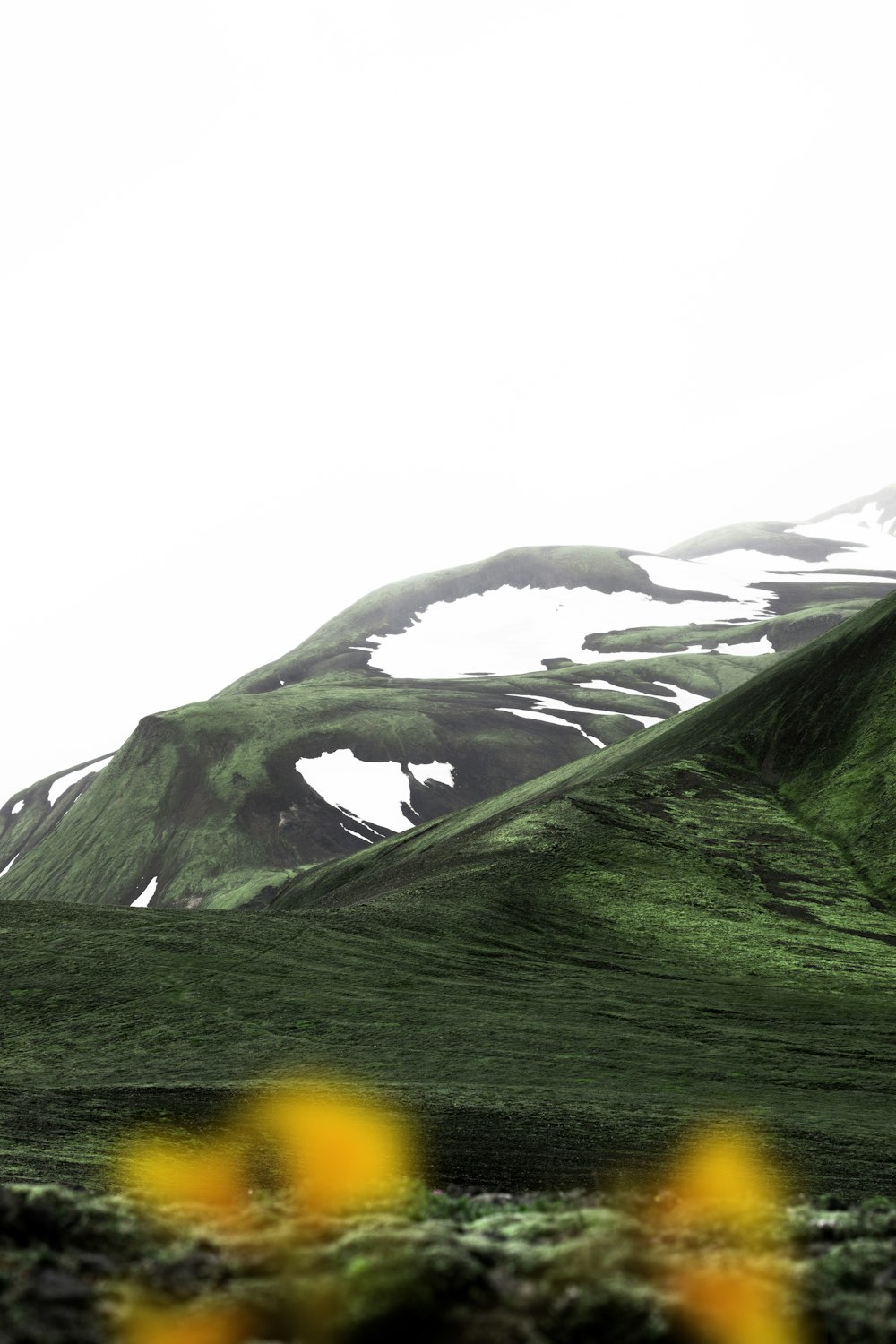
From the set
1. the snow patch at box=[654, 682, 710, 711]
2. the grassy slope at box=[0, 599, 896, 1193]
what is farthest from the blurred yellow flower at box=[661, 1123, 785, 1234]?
the snow patch at box=[654, 682, 710, 711]

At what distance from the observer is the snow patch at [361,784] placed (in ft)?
465

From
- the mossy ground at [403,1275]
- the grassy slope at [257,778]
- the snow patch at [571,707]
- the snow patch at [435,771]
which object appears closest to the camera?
the mossy ground at [403,1275]

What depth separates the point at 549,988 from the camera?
37.1 m

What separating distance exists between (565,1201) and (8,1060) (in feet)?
76.7

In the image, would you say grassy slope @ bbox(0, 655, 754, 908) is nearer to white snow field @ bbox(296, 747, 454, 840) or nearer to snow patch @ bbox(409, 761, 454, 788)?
snow patch @ bbox(409, 761, 454, 788)

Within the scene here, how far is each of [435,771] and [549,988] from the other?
118845mm

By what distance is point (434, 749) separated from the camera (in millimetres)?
163750

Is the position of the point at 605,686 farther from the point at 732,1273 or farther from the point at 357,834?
the point at 732,1273

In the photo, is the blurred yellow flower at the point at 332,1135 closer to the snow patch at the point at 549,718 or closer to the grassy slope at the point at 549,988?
the grassy slope at the point at 549,988

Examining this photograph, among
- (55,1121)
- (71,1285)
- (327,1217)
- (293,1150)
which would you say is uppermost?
(71,1285)

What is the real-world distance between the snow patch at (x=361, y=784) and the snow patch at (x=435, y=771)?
2.25 m

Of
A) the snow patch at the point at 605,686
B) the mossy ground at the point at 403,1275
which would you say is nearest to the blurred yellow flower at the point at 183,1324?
the mossy ground at the point at 403,1275

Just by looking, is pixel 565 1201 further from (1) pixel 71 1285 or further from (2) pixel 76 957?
(2) pixel 76 957

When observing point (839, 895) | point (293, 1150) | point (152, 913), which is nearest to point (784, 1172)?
point (293, 1150)
